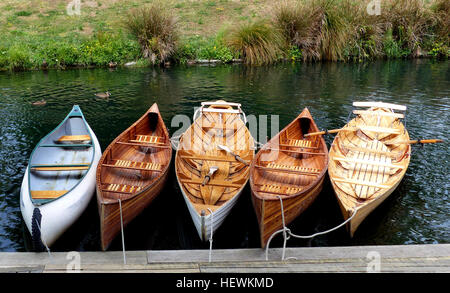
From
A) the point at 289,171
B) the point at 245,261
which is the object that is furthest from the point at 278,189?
the point at 245,261

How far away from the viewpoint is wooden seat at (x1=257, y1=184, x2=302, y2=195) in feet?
25.8

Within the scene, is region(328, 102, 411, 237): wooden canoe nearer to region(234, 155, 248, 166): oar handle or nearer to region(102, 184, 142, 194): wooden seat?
region(234, 155, 248, 166): oar handle

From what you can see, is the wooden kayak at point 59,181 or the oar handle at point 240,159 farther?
the oar handle at point 240,159

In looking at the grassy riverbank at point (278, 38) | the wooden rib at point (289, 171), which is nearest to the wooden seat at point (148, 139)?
the wooden rib at point (289, 171)

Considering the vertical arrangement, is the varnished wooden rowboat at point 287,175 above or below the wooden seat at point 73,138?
below

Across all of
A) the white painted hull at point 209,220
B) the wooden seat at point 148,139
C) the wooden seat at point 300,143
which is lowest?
the white painted hull at point 209,220

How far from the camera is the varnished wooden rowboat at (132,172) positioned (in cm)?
686

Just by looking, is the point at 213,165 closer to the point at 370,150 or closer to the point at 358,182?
the point at 358,182

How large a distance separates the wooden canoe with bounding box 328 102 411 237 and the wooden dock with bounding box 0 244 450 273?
3.26 feet

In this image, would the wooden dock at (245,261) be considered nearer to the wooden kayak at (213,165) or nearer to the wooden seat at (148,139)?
the wooden kayak at (213,165)

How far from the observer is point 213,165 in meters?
9.13

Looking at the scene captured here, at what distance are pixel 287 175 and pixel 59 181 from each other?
16.3 feet

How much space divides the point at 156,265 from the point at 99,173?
8.81 ft

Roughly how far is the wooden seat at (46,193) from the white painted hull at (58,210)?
128mm
